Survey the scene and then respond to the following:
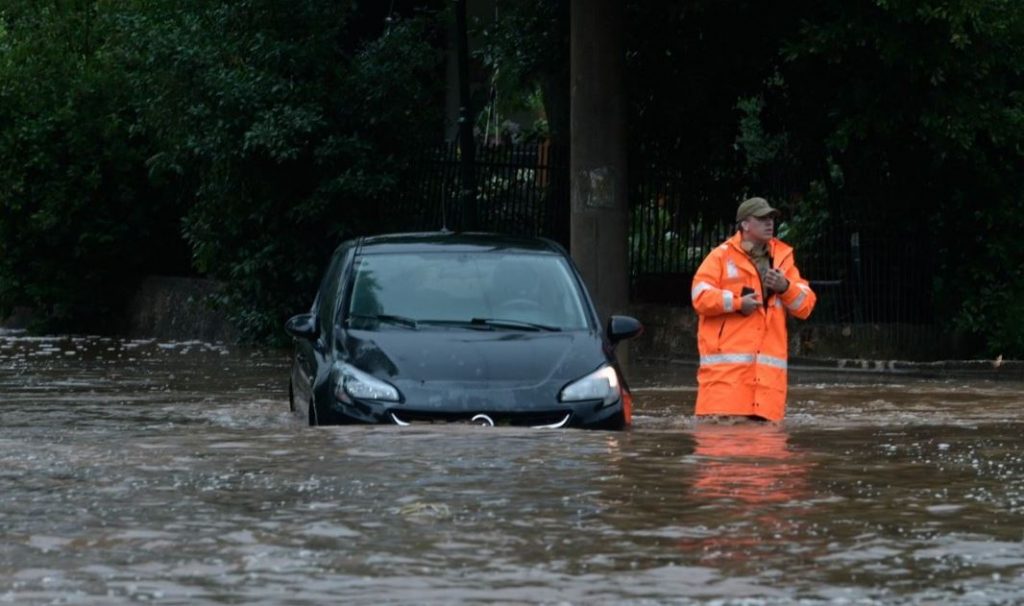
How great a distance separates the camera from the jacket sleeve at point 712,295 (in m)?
11.6

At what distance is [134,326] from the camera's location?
93.5 feet

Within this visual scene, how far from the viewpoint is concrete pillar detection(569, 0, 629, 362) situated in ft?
60.5

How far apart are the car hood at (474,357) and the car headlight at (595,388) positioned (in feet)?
0.14

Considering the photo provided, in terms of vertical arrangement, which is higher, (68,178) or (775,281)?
(68,178)

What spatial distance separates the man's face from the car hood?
1.02 metres

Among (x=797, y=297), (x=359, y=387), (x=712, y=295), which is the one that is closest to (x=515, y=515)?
(x=359, y=387)

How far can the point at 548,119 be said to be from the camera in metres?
23.5

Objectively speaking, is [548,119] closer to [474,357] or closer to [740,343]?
[740,343]

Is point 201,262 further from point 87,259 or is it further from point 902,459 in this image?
point 902,459

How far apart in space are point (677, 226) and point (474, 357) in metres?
11.1

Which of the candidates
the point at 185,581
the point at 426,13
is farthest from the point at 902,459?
the point at 426,13

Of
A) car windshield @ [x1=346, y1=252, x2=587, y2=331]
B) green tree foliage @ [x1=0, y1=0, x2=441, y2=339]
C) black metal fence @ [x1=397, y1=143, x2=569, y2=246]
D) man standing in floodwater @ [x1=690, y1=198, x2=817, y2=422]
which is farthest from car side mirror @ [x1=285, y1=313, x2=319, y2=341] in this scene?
black metal fence @ [x1=397, y1=143, x2=569, y2=246]

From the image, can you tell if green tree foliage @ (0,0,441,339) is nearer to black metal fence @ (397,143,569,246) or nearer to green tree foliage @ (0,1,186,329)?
black metal fence @ (397,143,569,246)

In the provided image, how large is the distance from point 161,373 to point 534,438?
33.4 feet
